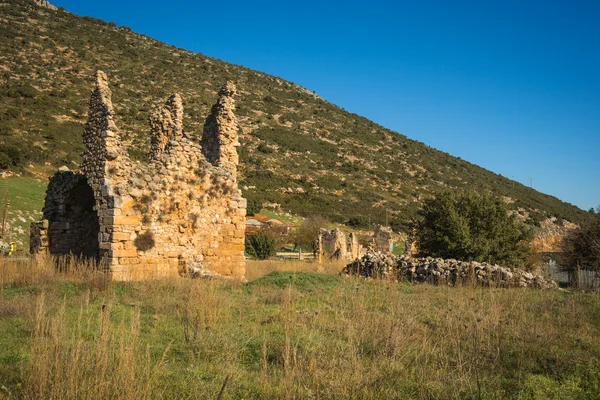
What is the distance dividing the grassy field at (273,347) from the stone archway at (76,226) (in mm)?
3522

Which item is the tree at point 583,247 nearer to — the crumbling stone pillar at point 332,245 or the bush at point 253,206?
the crumbling stone pillar at point 332,245

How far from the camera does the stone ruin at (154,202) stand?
11.2 m

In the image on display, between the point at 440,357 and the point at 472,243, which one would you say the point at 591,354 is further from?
the point at 472,243

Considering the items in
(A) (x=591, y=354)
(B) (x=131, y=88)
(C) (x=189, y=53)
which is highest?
(C) (x=189, y=53)

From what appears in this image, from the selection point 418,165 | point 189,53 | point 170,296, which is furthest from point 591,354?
point 189,53

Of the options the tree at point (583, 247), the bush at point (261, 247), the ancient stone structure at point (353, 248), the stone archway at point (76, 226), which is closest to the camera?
the stone archway at point (76, 226)

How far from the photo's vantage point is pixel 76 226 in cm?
1389

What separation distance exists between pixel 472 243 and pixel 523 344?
11.9 metres

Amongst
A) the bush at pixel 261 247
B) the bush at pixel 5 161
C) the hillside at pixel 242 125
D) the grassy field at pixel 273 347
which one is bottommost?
the grassy field at pixel 273 347

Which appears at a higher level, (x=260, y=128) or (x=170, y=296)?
(x=260, y=128)

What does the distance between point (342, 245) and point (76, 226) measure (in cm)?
1504

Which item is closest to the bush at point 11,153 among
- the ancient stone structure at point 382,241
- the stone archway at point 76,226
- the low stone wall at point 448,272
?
the stone archway at point 76,226

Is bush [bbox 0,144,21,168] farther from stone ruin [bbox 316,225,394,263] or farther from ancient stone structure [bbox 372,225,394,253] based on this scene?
ancient stone structure [bbox 372,225,394,253]

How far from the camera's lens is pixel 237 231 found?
13.9 metres
